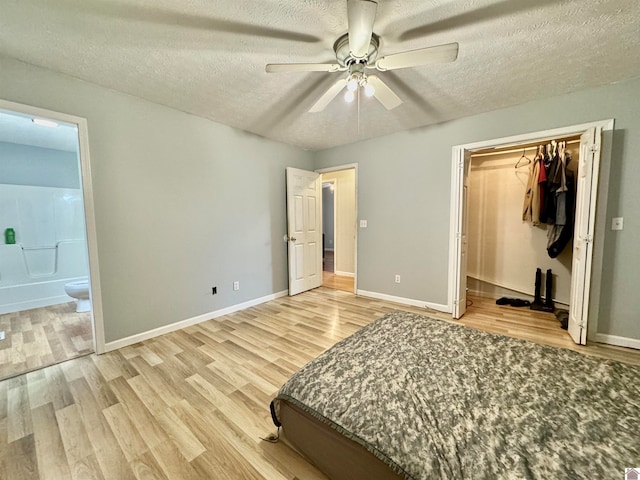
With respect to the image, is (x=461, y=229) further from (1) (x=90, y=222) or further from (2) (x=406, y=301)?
(1) (x=90, y=222)

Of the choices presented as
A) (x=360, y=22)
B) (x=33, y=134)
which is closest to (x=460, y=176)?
(x=360, y=22)

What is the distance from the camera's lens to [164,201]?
2.65 m

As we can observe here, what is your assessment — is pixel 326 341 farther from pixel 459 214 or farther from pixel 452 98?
pixel 452 98

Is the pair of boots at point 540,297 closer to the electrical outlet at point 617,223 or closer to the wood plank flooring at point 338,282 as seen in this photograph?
the electrical outlet at point 617,223

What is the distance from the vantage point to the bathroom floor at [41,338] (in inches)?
84.4

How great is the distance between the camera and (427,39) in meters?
1.69

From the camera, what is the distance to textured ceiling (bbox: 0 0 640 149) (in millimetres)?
1427

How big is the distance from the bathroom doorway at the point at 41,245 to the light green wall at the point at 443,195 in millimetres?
3511

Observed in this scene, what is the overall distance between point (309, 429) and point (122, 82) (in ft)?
10.1

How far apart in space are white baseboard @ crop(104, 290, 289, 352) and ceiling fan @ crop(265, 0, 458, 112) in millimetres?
2763

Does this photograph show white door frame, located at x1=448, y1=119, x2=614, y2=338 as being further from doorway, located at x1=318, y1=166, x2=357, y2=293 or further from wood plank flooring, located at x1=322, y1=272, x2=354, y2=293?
doorway, located at x1=318, y1=166, x2=357, y2=293

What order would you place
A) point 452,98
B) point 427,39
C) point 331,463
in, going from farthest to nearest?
1. point 452,98
2. point 427,39
3. point 331,463

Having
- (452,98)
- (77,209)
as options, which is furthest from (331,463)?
(77,209)

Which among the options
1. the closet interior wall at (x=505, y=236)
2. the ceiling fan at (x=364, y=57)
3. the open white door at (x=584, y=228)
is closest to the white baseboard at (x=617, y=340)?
the open white door at (x=584, y=228)
